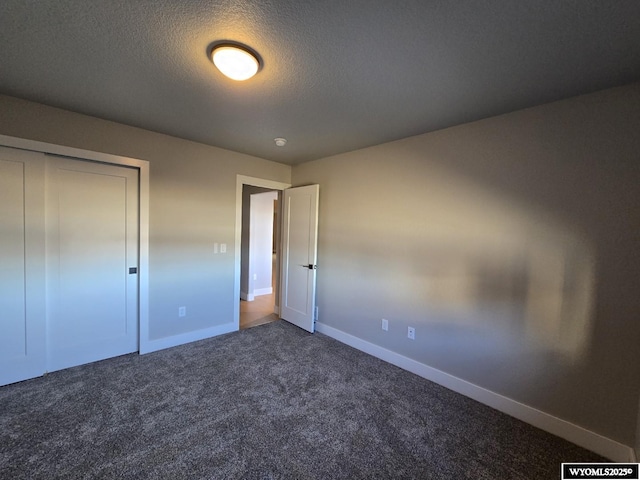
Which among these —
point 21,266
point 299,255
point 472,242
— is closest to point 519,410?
point 472,242

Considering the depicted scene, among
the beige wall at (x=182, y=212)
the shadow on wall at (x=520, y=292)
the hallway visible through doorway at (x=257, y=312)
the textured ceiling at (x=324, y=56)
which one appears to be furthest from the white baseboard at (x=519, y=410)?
the textured ceiling at (x=324, y=56)

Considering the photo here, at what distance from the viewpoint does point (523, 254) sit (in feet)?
6.77

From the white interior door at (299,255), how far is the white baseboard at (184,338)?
883mm

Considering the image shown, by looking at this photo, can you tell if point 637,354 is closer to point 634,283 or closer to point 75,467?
point 634,283

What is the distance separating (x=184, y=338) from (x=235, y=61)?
305 centimetres

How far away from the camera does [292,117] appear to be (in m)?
2.39

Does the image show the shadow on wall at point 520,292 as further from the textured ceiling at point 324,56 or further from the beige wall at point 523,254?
the textured ceiling at point 324,56

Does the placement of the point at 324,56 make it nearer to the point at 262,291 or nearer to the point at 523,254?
the point at 523,254

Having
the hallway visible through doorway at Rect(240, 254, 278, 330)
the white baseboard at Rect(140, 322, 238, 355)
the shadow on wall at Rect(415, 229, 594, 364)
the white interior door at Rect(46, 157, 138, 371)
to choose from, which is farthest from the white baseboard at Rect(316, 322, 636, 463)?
the white interior door at Rect(46, 157, 138, 371)

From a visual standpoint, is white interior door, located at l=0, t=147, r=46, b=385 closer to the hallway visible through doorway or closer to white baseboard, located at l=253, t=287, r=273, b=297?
the hallway visible through doorway

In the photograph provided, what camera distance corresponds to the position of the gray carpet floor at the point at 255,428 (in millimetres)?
1562

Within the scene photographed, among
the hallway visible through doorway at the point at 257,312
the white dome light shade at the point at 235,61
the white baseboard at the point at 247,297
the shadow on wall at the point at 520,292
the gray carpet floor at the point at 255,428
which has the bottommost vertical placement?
the hallway visible through doorway at the point at 257,312

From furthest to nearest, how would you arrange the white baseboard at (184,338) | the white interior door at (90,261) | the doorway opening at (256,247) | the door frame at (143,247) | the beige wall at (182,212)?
the doorway opening at (256,247) < the white baseboard at (184,338) < the door frame at (143,247) < the beige wall at (182,212) < the white interior door at (90,261)

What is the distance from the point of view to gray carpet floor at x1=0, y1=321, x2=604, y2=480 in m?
1.56
